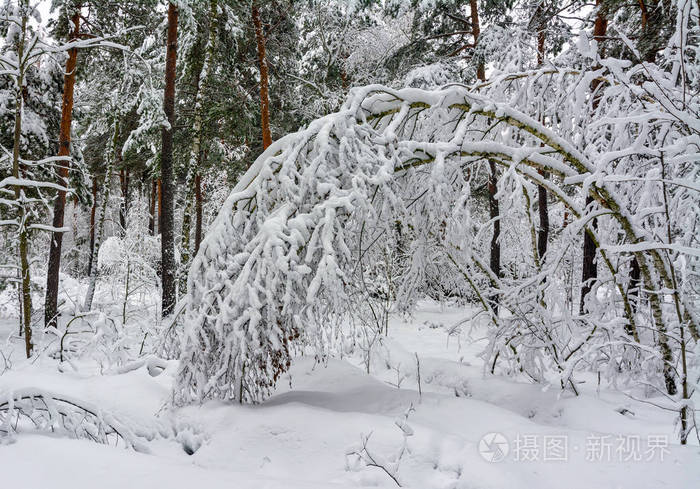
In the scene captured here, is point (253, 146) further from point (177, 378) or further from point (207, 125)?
point (177, 378)

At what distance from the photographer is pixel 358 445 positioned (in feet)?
9.15

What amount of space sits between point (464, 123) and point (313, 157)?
1.32 m

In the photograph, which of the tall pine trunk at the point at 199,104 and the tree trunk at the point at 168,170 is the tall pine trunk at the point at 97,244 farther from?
the tree trunk at the point at 168,170

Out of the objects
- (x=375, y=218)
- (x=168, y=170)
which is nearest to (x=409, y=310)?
(x=375, y=218)

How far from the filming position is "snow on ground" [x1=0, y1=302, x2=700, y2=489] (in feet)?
7.24

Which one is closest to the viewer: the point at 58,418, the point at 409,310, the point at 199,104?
the point at 58,418

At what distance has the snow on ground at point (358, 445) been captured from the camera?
2.21m

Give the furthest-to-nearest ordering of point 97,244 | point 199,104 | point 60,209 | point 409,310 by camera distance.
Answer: point 97,244, point 199,104, point 60,209, point 409,310

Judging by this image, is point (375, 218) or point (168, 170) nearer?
point (375, 218)

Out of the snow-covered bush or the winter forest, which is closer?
the winter forest

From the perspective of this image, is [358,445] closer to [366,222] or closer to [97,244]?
[366,222]

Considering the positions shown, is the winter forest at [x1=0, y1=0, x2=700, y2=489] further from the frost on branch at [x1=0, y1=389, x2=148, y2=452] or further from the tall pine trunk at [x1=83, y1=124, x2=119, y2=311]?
the tall pine trunk at [x1=83, y1=124, x2=119, y2=311]

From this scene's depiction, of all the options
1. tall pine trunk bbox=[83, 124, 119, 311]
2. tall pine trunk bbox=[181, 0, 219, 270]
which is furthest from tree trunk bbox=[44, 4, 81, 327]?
tall pine trunk bbox=[181, 0, 219, 270]

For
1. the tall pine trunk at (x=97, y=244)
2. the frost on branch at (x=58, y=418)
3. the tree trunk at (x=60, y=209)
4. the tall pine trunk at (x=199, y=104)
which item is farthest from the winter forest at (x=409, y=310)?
the tall pine trunk at (x=97, y=244)
